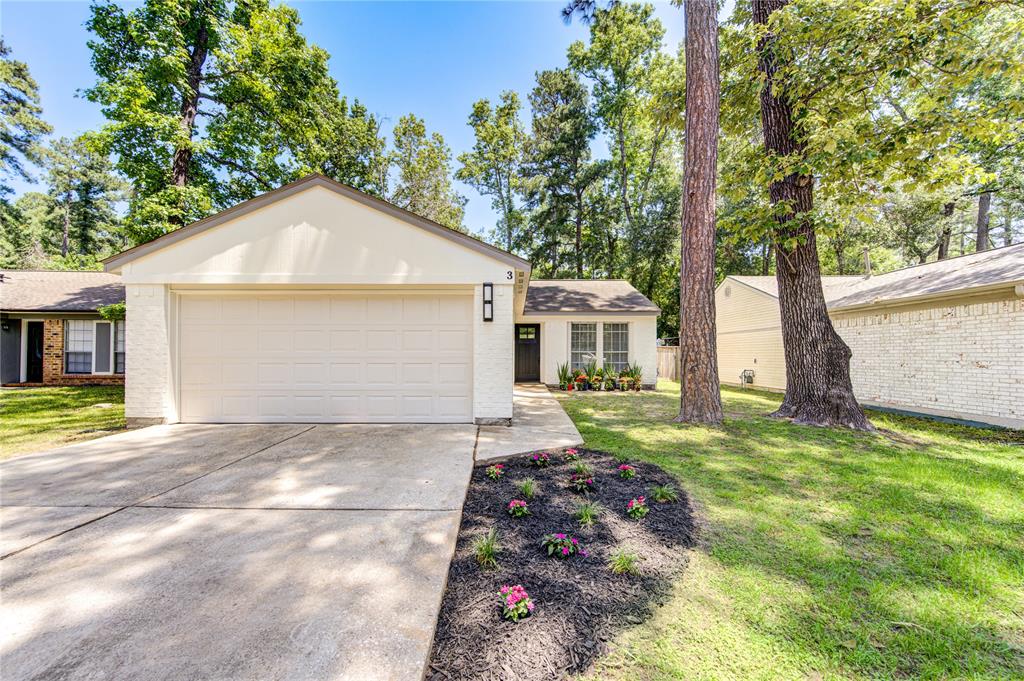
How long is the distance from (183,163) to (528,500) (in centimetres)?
1287

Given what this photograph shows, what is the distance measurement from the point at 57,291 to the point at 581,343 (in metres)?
17.0

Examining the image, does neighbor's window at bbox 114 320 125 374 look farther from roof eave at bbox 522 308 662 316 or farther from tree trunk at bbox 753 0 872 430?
tree trunk at bbox 753 0 872 430

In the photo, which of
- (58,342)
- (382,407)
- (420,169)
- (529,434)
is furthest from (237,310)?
(420,169)

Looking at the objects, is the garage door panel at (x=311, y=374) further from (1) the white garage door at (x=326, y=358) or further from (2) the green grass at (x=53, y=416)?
(2) the green grass at (x=53, y=416)

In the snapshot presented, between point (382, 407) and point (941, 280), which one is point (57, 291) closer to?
point (382, 407)

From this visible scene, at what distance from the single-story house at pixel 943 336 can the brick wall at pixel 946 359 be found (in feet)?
0.05

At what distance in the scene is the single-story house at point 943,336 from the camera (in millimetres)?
6633

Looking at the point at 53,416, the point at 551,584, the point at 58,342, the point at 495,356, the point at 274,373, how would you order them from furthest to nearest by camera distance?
the point at 58,342, the point at 53,416, the point at 274,373, the point at 495,356, the point at 551,584

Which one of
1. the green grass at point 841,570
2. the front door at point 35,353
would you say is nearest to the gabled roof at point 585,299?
the green grass at point 841,570

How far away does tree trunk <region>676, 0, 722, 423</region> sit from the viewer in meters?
6.41

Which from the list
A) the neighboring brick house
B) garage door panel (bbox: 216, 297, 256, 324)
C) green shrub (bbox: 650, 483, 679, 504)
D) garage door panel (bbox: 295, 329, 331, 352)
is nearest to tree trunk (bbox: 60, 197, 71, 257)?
the neighboring brick house

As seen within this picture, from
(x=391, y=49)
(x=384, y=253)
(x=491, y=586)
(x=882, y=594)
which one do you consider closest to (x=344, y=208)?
(x=384, y=253)

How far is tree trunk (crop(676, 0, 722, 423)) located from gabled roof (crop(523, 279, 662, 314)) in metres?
5.88

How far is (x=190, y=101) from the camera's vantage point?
1098 centimetres
